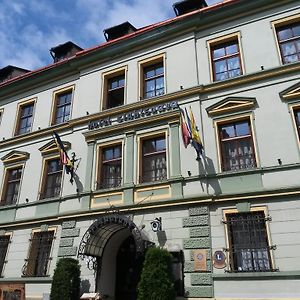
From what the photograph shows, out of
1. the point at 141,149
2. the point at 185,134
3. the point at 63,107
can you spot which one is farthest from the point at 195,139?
the point at 63,107

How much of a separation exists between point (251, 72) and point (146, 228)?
22.7 feet

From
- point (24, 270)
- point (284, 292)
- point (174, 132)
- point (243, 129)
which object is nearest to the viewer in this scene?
point (284, 292)

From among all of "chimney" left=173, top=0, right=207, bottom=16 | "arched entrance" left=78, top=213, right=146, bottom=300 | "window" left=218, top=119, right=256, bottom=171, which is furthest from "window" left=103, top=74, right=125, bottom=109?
"arched entrance" left=78, top=213, right=146, bottom=300

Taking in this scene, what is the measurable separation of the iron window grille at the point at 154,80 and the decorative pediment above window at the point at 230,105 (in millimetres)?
2651

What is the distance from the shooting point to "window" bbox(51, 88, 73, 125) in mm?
17319

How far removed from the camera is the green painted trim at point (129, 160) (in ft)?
44.4

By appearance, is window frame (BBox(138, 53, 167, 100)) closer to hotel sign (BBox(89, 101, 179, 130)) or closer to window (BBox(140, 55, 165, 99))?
window (BBox(140, 55, 165, 99))

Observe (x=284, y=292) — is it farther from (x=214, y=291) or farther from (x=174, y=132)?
(x=174, y=132)

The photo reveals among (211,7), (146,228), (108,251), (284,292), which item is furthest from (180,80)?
(284,292)

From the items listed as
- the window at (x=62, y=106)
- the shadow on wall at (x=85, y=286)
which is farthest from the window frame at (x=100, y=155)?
the shadow on wall at (x=85, y=286)

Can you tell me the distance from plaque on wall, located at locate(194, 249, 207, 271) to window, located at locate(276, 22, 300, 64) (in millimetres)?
7428

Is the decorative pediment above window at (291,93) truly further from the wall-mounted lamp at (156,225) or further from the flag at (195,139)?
the wall-mounted lamp at (156,225)

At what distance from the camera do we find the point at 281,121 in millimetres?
11703

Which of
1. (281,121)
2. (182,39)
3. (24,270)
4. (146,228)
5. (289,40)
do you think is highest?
(182,39)
